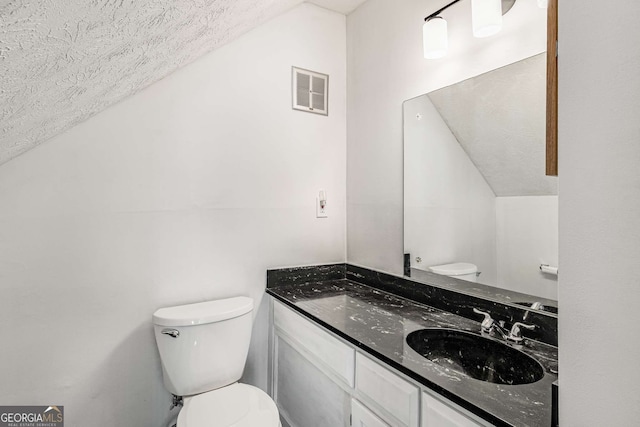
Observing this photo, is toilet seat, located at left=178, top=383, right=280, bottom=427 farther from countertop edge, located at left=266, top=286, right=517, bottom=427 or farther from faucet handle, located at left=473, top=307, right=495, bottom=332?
faucet handle, located at left=473, top=307, right=495, bottom=332

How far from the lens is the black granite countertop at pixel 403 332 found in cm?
84

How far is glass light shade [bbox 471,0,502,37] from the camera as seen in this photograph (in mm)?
1292

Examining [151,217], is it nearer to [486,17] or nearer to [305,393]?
[305,393]

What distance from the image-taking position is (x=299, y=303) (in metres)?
1.71

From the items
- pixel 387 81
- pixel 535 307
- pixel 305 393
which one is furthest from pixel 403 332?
pixel 387 81

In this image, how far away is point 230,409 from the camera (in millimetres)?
1397

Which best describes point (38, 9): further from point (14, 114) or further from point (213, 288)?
point (213, 288)

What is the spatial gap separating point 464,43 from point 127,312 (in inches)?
77.8

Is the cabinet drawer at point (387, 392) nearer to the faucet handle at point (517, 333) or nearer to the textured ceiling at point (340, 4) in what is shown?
the faucet handle at point (517, 333)

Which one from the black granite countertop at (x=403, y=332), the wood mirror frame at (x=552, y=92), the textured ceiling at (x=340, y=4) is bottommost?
the black granite countertop at (x=403, y=332)

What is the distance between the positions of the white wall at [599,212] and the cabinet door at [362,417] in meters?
0.68

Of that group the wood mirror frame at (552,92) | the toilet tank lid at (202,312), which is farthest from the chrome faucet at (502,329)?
the toilet tank lid at (202,312)

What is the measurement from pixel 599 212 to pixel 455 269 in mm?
1063

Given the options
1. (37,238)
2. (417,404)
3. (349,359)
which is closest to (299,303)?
(349,359)
